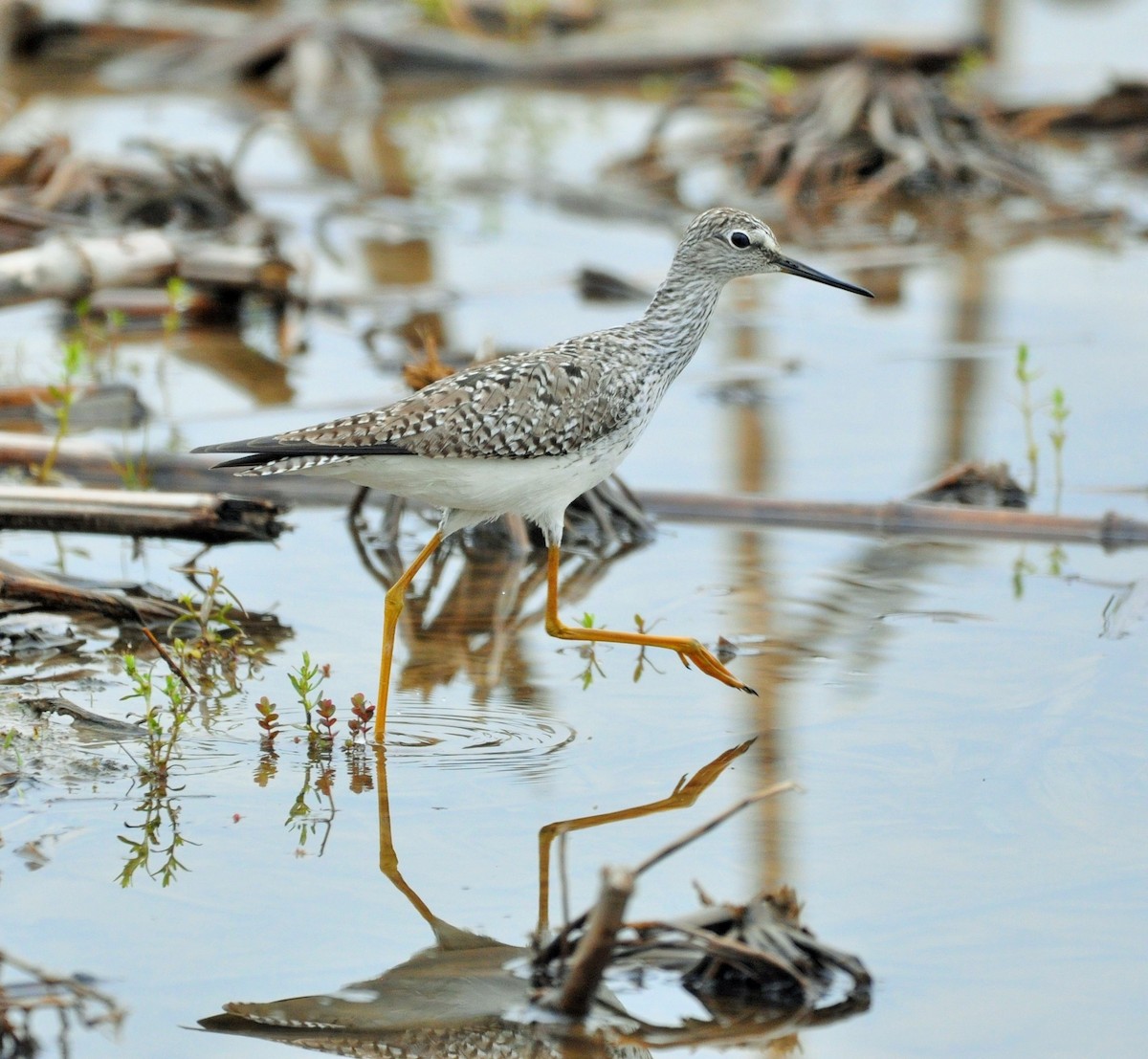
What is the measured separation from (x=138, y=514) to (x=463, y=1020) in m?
3.23

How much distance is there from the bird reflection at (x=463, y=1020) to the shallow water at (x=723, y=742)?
0.07 m

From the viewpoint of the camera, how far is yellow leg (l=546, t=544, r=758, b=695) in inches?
243

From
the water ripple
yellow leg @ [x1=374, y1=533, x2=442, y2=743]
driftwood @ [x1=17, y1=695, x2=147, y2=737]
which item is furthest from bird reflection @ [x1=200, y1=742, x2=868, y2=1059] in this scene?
driftwood @ [x1=17, y1=695, x2=147, y2=737]

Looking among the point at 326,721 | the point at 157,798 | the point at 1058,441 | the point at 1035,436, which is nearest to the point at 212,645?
the point at 326,721

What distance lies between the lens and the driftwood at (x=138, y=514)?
677cm

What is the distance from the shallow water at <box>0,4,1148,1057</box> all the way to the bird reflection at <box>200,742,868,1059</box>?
0.07 meters

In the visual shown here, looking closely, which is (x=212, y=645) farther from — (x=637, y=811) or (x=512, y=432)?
(x=637, y=811)

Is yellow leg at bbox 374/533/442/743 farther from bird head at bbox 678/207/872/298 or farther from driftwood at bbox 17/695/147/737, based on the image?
bird head at bbox 678/207/872/298

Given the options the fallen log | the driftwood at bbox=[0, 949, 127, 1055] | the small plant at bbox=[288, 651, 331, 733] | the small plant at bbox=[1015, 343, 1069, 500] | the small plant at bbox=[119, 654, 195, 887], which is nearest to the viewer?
the driftwood at bbox=[0, 949, 127, 1055]

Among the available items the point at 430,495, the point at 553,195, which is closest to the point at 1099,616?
the point at 430,495

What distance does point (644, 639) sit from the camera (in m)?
6.27

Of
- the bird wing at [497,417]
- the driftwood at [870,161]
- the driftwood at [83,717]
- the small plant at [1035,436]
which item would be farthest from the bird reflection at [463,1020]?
the driftwood at [870,161]

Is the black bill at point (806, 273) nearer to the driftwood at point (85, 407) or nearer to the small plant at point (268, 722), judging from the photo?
the small plant at point (268, 722)

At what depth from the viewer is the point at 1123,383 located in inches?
392
